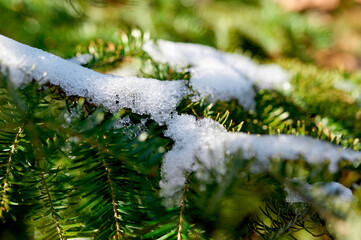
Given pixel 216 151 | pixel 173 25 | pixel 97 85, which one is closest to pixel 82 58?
pixel 97 85

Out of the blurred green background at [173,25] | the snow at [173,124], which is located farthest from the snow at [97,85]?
the blurred green background at [173,25]

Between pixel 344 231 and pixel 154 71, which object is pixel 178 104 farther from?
pixel 344 231

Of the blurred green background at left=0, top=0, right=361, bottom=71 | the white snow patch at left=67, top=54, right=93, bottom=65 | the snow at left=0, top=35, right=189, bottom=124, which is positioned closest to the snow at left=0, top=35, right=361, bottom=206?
the snow at left=0, top=35, right=189, bottom=124

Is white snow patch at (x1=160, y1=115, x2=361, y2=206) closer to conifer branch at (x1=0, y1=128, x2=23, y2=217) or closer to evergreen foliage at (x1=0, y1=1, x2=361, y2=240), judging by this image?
evergreen foliage at (x1=0, y1=1, x2=361, y2=240)

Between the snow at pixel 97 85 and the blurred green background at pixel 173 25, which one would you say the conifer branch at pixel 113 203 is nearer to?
the snow at pixel 97 85

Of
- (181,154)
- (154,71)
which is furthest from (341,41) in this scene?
(181,154)

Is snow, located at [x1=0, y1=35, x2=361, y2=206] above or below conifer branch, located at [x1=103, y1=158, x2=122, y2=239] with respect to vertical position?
above
